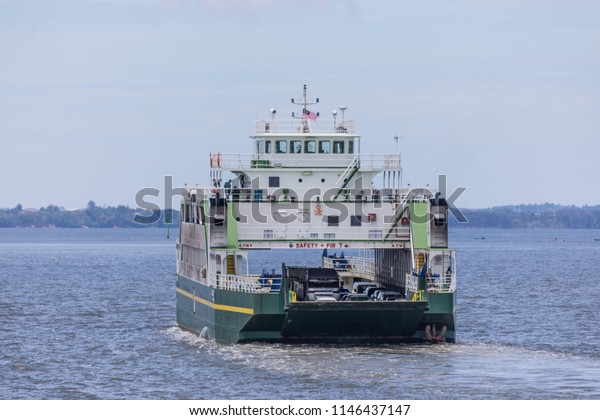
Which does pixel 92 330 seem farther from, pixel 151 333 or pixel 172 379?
pixel 172 379

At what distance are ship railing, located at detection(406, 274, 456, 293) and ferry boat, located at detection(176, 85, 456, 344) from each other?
0.05m

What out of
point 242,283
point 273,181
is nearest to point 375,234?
point 273,181

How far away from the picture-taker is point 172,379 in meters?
41.1

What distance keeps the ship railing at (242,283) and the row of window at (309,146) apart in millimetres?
6917

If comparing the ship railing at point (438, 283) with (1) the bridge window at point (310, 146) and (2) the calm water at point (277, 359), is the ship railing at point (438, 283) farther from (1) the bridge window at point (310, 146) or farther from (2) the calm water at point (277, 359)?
(1) the bridge window at point (310, 146)

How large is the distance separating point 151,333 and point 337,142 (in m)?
10.9

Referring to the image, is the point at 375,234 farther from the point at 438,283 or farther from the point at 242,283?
the point at 242,283

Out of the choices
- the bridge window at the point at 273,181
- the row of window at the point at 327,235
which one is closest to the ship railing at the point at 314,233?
the row of window at the point at 327,235

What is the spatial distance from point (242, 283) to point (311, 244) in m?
3.87

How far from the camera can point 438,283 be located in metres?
46.2

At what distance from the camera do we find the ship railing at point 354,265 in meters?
57.8

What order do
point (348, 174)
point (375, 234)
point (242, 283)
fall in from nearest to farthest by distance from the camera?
1. point (242, 283)
2. point (375, 234)
3. point (348, 174)

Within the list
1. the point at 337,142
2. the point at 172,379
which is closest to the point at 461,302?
the point at 337,142

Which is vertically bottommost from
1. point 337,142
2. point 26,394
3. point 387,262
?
point 26,394
